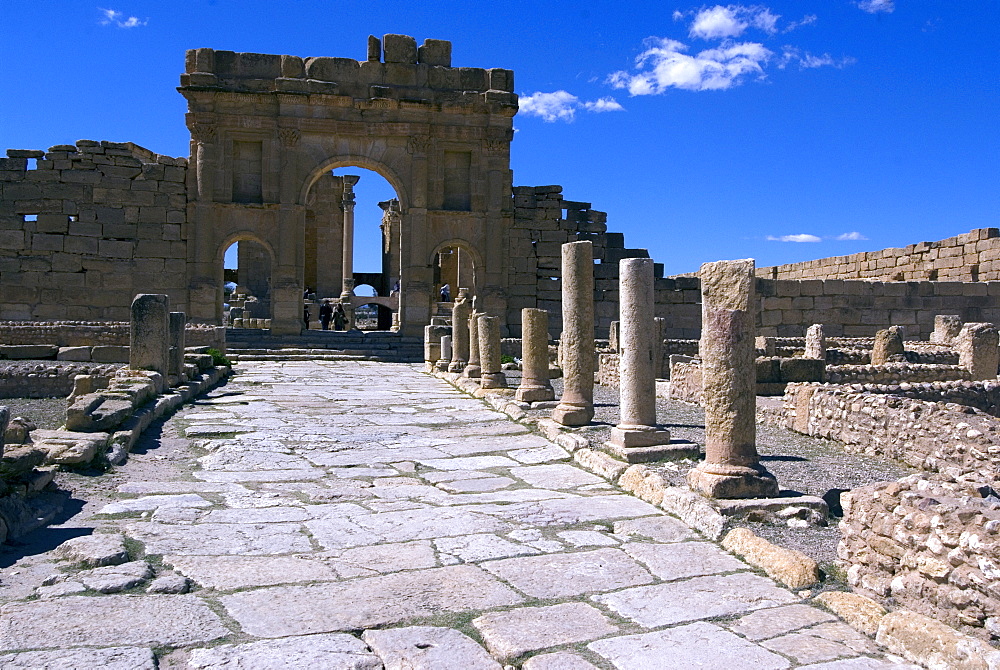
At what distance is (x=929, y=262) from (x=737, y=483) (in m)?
19.4

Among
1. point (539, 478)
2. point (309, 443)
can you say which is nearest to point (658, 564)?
point (539, 478)

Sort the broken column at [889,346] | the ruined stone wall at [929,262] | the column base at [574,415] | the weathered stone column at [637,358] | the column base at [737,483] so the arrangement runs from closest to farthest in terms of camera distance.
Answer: the column base at [737,483] < the weathered stone column at [637,358] < the column base at [574,415] < the broken column at [889,346] < the ruined stone wall at [929,262]

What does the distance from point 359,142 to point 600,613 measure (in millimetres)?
20178

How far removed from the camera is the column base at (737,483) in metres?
5.52

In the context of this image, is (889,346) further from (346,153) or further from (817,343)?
(346,153)

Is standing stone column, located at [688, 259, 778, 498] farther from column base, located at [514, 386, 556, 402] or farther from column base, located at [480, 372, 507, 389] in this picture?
column base, located at [480, 372, 507, 389]

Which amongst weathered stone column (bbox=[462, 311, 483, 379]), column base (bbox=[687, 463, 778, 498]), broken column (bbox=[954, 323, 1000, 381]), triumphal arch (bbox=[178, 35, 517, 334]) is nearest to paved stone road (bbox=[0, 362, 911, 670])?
column base (bbox=[687, 463, 778, 498])

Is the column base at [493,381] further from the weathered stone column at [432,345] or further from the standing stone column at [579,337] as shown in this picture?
the weathered stone column at [432,345]

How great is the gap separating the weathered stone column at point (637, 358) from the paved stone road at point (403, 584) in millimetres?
679

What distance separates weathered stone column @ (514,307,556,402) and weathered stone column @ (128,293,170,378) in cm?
466

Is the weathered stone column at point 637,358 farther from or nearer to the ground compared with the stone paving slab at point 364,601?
farther from the ground

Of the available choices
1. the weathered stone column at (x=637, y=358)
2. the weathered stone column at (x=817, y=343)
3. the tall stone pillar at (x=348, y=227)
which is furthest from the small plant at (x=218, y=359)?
the tall stone pillar at (x=348, y=227)

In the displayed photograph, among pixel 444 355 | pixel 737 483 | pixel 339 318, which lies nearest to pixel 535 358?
pixel 737 483

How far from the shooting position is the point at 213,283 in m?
21.9
